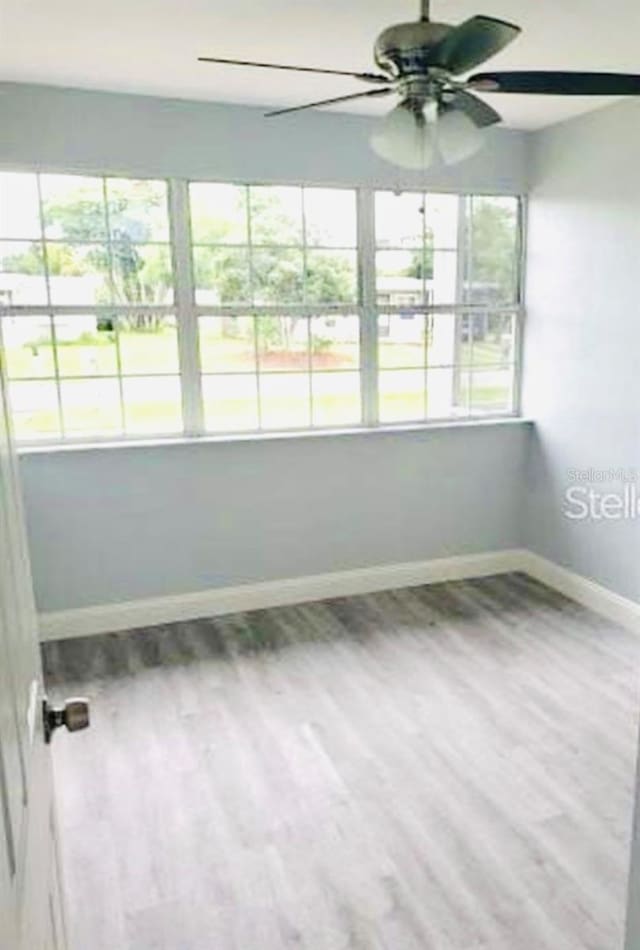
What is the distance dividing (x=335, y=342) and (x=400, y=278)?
1.67 feet

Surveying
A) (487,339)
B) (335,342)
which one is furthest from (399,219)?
(487,339)

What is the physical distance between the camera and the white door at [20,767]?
77cm

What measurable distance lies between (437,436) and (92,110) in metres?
2.38

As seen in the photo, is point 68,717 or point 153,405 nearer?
point 68,717

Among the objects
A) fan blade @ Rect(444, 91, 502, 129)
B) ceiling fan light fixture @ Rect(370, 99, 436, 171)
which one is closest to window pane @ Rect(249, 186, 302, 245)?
ceiling fan light fixture @ Rect(370, 99, 436, 171)

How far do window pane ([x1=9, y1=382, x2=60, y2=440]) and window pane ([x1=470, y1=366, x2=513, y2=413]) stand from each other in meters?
2.33

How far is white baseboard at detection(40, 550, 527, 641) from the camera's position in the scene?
11.8ft

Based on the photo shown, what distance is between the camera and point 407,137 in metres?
2.07

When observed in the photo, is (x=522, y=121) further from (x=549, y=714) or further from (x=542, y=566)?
(x=549, y=714)

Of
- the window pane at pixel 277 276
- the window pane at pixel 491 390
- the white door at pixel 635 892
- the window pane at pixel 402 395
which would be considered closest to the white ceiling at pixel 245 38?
the window pane at pixel 277 276

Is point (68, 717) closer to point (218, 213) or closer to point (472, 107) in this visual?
point (472, 107)

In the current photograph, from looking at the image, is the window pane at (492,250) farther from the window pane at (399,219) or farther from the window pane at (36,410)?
the window pane at (36,410)

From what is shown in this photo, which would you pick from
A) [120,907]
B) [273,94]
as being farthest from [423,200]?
[120,907]

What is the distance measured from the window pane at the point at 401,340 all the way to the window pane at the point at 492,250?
364mm
